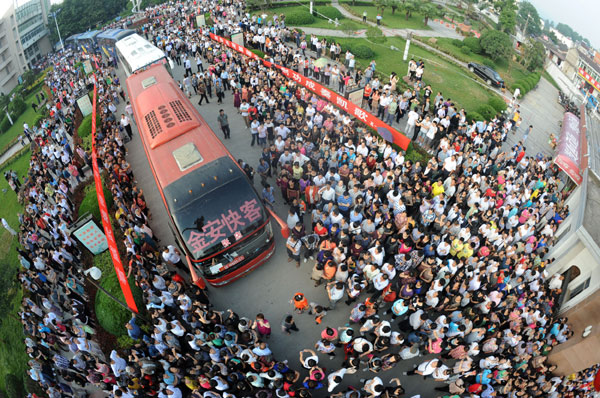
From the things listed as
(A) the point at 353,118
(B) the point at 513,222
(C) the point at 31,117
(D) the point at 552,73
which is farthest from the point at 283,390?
(D) the point at 552,73

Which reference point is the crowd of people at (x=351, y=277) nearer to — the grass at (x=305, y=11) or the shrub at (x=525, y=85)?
the shrub at (x=525, y=85)

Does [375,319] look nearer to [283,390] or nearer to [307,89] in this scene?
[283,390]

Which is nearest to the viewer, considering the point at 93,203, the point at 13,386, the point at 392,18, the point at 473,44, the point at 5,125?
the point at 13,386

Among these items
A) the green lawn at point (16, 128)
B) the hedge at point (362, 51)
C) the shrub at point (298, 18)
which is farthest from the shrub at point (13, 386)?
the green lawn at point (16, 128)

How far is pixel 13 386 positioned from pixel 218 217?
842 centimetres

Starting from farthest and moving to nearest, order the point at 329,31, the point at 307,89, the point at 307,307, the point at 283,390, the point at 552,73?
the point at 552,73 < the point at 329,31 < the point at 307,89 < the point at 307,307 < the point at 283,390

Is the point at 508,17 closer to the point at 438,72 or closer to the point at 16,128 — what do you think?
the point at 438,72

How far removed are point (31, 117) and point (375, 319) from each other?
176ft

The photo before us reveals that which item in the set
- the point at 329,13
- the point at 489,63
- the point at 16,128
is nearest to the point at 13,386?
the point at 329,13

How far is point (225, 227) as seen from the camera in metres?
9.27

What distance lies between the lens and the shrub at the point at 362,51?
1050 inches

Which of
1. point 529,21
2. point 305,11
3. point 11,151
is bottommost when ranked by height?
point 11,151

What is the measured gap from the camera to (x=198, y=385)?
7383 mm

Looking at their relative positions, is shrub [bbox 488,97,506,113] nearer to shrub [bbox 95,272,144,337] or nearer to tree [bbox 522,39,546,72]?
tree [bbox 522,39,546,72]
